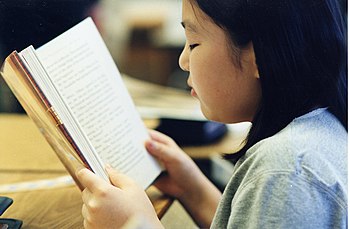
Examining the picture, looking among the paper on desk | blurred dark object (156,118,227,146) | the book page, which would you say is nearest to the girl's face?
the book page

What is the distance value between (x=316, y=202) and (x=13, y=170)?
0.53 metres

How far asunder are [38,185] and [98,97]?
0.18 m

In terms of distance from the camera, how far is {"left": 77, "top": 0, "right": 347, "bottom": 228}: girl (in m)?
0.60

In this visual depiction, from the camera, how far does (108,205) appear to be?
675 millimetres

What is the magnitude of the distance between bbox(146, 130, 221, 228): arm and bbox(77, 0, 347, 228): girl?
0.60 ft

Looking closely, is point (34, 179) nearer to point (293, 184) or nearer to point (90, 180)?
point (90, 180)

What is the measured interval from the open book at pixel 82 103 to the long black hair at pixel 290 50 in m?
0.19

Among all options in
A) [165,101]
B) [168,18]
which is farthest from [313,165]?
[168,18]

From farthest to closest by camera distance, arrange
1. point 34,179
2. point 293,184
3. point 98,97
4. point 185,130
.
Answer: point 185,130, point 34,179, point 98,97, point 293,184

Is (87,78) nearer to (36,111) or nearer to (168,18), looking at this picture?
(36,111)

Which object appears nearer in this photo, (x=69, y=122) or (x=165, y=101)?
(x=69, y=122)

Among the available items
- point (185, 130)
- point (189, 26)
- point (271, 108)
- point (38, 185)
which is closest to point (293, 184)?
point (271, 108)

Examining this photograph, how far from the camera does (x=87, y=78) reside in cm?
81

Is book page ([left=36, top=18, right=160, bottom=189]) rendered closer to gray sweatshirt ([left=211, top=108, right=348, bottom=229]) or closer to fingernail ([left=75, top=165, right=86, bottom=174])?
fingernail ([left=75, top=165, right=86, bottom=174])
